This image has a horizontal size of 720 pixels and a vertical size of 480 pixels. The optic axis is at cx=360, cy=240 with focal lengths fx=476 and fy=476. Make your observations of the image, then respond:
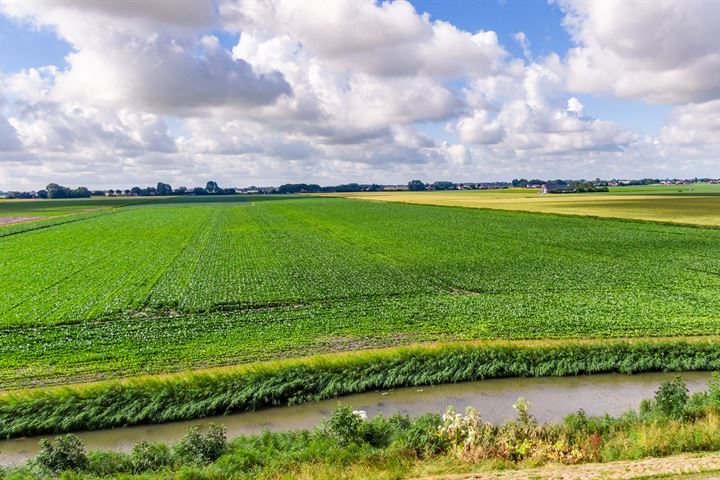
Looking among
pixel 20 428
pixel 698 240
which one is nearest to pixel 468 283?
pixel 20 428

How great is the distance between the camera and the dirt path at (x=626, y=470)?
10594 millimetres

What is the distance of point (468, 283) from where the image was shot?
34094 millimetres

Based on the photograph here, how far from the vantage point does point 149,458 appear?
A: 1308cm

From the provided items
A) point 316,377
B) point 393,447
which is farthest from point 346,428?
point 316,377

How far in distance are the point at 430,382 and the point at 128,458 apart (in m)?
10.9

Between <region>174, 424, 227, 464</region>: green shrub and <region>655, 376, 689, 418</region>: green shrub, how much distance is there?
1324cm

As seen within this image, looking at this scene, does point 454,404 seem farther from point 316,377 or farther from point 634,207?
point 634,207

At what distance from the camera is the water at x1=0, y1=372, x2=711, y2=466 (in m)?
15.6

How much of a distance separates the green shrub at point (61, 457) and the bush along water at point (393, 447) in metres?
0.02

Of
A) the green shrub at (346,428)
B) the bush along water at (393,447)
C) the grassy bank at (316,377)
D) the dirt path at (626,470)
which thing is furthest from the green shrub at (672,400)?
the green shrub at (346,428)

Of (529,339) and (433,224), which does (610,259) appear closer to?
(529,339)

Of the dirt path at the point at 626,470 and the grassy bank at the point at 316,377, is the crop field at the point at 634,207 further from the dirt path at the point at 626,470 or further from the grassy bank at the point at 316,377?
the dirt path at the point at 626,470

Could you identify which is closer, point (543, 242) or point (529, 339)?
point (529, 339)

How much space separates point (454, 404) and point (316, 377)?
533 cm
